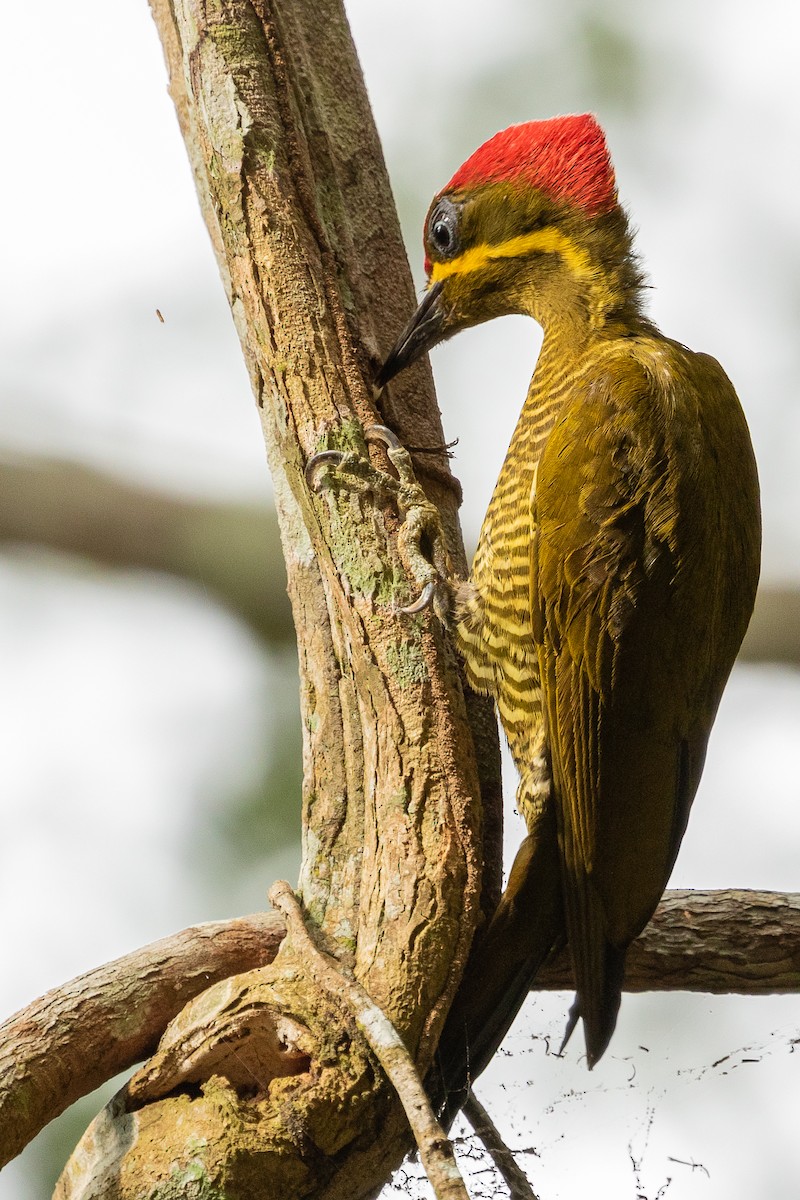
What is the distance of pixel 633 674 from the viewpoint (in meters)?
2.11

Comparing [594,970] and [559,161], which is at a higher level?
[559,161]

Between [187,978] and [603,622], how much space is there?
885 millimetres

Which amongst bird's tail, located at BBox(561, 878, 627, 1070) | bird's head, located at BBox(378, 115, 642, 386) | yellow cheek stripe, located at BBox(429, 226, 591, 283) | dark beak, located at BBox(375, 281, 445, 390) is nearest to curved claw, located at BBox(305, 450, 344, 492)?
dark beak, located at BBox(375, 281, 445, 390)

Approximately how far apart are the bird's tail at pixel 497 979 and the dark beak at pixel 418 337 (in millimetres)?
904

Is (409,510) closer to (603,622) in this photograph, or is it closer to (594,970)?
(603,622)

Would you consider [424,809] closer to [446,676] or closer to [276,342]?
[446,676]

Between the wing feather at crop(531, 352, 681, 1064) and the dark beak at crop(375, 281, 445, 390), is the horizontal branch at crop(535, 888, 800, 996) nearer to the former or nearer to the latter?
the wing feather at crop(531, 352, 681, 1064)

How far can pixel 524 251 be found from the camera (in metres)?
2.54

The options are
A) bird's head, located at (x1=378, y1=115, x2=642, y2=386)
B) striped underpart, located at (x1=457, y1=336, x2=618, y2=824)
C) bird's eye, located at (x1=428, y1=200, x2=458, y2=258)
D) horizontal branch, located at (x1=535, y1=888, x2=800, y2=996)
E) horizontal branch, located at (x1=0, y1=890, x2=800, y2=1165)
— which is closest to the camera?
horizontal branch, located at (x1=0, y1=890, x2=800, y2=1165)

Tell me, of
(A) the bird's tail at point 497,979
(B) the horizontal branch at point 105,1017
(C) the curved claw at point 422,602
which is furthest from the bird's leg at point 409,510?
(B) the horizontal branch at point 105,1017

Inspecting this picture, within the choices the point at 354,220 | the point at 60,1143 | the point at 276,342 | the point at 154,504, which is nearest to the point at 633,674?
the point at 276,342

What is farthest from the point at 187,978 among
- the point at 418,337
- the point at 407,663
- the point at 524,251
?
the point at 524,251

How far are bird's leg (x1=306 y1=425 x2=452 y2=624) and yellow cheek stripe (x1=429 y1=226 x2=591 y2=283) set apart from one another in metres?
0.54

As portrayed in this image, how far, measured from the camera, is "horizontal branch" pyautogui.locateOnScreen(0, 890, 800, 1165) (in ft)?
5.83
